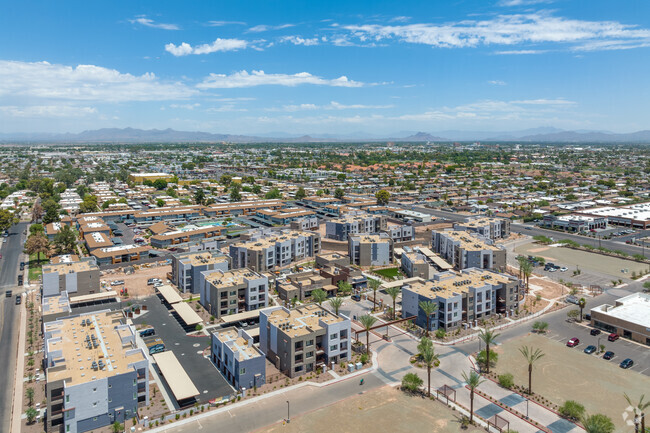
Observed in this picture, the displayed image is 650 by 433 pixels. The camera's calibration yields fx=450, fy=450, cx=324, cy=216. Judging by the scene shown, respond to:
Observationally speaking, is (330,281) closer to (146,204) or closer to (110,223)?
(110,223)

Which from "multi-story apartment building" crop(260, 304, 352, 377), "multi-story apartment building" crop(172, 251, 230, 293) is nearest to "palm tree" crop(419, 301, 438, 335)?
"multi-story apartment building" crop(260, 304, 352, 377)

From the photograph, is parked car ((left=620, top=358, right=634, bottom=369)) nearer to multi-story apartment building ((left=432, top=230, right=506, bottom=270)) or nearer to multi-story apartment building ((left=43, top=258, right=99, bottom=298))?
multi-story apartment building ((left=432, top=230, right=506, bottom=270))

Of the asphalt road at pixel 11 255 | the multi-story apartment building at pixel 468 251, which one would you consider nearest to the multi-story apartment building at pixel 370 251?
the multi-story apartment building at pixel 468 251

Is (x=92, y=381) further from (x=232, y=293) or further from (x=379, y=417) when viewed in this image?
(x=232, y=293)

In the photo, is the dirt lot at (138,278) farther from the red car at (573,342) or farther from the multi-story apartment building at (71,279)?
the red car at (573,342)

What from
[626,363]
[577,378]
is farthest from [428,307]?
[626,363]
